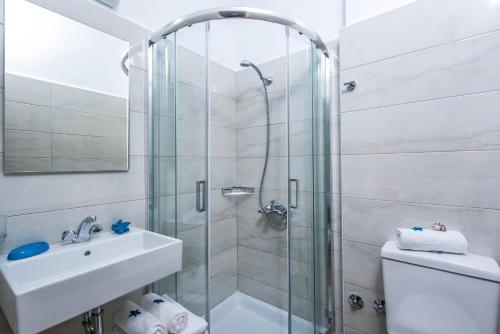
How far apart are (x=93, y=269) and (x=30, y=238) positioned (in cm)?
48

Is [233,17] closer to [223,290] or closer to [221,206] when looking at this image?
[221,206]

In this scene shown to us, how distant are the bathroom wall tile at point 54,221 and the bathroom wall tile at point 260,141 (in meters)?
0.86

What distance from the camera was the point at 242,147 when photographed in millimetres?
1895

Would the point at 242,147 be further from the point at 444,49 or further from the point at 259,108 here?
the point at 444,49

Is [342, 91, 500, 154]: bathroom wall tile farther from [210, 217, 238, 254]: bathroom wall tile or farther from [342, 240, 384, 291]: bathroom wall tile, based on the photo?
[210, 217, 238, 254]: bathroom wall tile

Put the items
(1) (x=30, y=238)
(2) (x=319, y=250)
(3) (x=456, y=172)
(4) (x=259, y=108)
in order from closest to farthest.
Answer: (1) (x=30, y=238), (3) (x=456, y=172), (2) (x=319, y=250), (4) (x=259, y=108)

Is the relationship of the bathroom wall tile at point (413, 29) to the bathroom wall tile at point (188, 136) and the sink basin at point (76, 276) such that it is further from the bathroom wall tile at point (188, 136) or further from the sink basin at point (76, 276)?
the sink basin at point (76, 276)

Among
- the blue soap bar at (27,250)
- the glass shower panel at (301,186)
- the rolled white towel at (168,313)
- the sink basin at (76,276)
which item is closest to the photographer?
the sink basin at (76,276)

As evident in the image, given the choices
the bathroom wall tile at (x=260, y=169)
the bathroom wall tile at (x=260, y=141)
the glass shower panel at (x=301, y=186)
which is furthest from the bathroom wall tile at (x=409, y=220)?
the bathroom wall tile at (x=260, y=141)

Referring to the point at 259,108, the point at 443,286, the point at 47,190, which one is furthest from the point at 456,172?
the point at 47,190

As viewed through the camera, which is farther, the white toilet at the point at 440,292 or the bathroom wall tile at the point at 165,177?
the bathroom wall tile at the point at 165,177

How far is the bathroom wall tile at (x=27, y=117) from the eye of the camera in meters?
1.01

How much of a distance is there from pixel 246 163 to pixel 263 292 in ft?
3.27

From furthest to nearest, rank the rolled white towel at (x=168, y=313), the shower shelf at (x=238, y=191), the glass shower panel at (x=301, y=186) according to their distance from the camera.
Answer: the shower shelf at (x=238, y=191), the glass shower panel at (x=301, y=186), the rolled white towel at (x=168, y=313)
